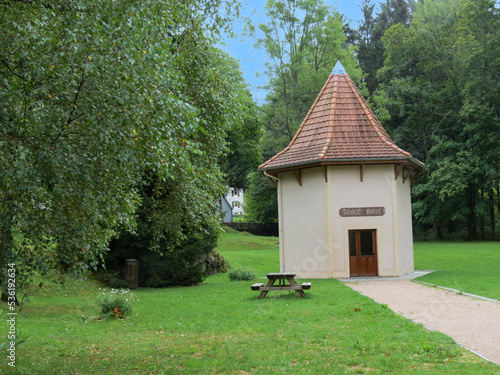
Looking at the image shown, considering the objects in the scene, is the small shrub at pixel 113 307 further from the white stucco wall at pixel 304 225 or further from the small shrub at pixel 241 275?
the white stucco wall at pixel 304 225

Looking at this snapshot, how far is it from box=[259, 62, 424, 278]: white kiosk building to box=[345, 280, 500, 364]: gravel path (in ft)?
7.45

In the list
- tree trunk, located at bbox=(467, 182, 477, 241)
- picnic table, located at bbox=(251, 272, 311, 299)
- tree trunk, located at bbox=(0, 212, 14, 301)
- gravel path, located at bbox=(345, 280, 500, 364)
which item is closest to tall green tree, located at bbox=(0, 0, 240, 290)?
tree trunk, located at bbox=(0, 212, 14, 301)

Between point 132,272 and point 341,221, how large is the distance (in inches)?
326

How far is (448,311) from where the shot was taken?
11984 millimetres

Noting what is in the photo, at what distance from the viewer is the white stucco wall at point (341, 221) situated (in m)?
20.3

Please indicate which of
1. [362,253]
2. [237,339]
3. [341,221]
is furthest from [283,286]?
[362,253]

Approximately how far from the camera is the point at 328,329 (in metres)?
10.0

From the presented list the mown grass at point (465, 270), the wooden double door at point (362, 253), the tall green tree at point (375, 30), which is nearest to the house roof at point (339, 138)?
the wooden double door at point (362, 253)

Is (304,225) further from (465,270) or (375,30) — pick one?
(375,30)

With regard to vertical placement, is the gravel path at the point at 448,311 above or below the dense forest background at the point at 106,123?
below

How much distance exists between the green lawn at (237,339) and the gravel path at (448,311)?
43 cm

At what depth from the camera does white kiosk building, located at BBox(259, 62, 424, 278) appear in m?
20.3

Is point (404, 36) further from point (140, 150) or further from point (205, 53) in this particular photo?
point (140, 150)

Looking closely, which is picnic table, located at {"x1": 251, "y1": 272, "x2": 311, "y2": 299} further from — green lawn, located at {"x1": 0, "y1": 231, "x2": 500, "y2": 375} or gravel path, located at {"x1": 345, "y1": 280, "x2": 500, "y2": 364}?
gravel path, located at {"x1": 345, "y1": 280, "x2": 500, "y2": 364}
